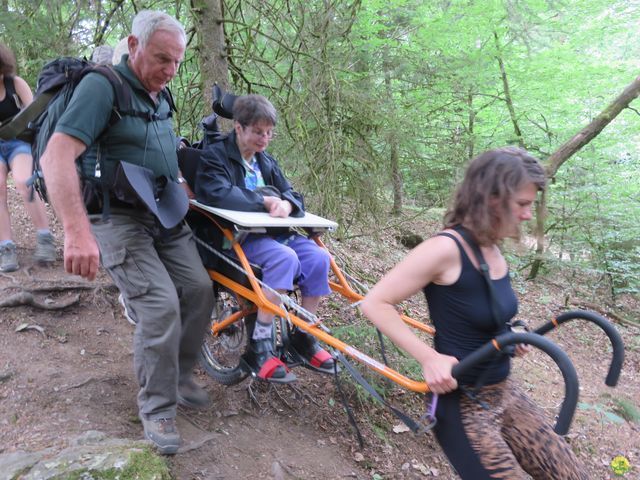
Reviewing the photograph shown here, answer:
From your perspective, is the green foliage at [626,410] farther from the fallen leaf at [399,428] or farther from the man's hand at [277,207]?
the man's hand at [277,207]

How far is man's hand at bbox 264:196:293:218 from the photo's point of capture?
10.5ft

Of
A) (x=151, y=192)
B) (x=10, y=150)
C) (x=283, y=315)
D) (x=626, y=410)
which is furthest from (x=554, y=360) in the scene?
(x=626, y=410)

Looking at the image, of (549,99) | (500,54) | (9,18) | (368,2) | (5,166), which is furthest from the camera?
(549,99)

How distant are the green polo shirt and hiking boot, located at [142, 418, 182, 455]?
4.85 feet

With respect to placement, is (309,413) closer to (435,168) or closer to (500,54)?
(435,168)

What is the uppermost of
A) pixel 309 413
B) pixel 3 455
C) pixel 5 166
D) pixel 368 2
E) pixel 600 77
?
pixel 368 2

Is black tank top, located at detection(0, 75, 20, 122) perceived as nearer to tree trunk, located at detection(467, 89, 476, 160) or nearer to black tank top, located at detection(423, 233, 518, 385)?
black tank top, located at detection(423, 233, 518, 385)

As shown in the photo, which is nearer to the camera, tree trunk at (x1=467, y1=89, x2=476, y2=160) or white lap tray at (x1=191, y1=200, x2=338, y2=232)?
white lap tray at (x1=191, y1=200, x2=338, y2=232)

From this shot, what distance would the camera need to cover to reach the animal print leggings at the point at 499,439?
1937mm

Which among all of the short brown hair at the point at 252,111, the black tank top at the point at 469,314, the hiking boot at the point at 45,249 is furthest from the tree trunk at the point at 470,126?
the black tank top at the point at 469,314

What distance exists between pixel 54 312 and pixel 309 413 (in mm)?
2371

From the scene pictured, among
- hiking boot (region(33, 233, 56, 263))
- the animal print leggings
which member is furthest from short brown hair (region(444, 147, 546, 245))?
hiking boot (region(33, 233, 56, 263))

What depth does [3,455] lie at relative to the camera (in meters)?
2.35

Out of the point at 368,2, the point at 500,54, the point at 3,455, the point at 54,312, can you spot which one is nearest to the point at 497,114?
the point at 500,54
